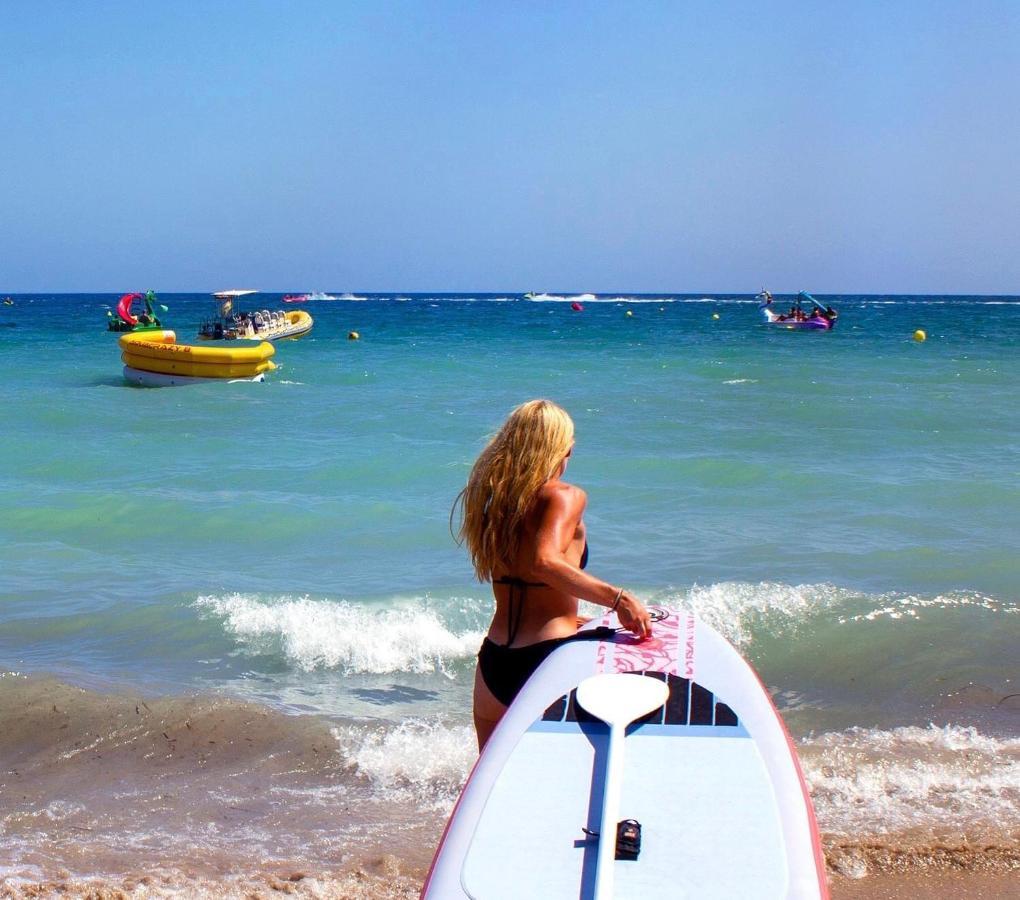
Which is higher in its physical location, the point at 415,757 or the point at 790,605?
the point at 790,605

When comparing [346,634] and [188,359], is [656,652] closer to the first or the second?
[346,634]

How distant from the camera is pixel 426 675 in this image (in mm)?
6168

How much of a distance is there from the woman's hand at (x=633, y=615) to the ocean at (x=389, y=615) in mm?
1299

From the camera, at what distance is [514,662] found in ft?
10.8

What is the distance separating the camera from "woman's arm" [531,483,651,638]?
3098 mm

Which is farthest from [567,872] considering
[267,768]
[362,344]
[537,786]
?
[362,344]

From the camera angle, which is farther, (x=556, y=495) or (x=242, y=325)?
(x=242, y=325)

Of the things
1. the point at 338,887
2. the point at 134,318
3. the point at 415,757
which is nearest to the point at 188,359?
the point at 415,757

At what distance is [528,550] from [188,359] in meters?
20.2

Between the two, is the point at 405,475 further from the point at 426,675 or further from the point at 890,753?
the point at 890,753

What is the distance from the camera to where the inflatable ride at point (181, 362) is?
21953 millimetres

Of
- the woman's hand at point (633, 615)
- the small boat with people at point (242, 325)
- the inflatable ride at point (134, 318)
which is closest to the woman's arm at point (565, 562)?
the woman's hand at point (633, 615)

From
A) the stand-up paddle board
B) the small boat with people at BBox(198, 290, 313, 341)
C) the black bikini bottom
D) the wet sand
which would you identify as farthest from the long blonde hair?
the small boat with people at BBox(198, 290, 313, 341)

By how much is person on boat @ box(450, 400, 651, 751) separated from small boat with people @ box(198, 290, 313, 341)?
1184 inches
